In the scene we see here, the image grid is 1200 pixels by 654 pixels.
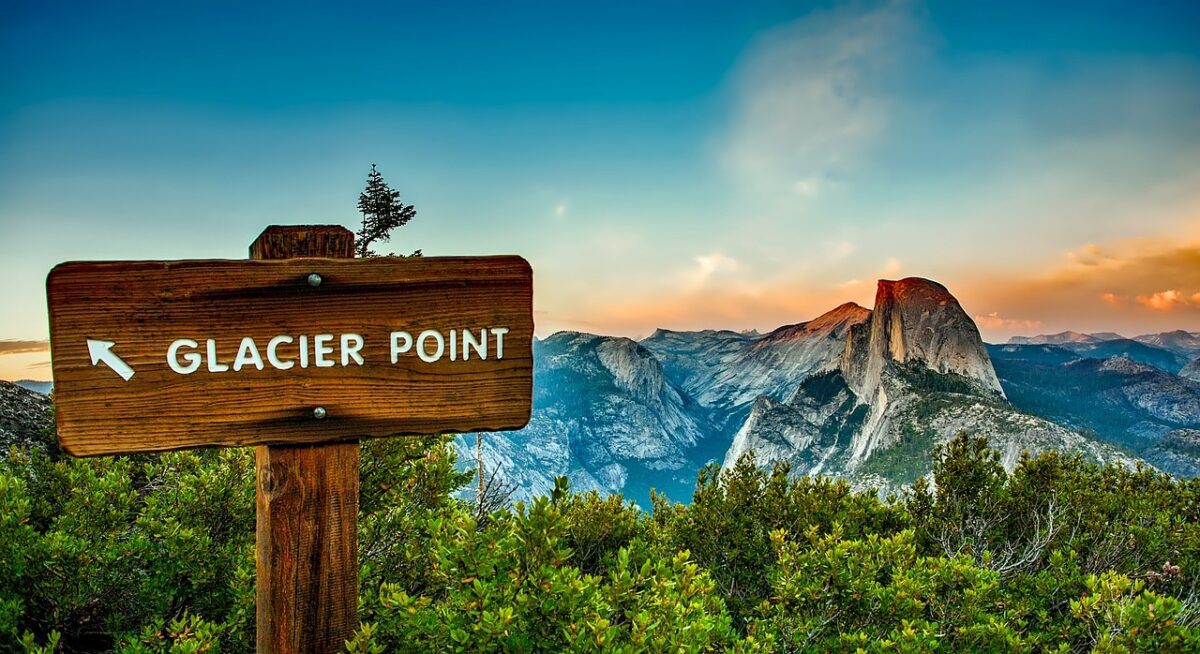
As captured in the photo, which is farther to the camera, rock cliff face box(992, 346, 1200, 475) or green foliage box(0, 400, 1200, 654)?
rock cliff face box(992, 346, 1200, 475)

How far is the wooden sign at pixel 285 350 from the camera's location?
1985mm

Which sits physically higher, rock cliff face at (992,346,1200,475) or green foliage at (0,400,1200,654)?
green foliage at (0,400,1200,654)

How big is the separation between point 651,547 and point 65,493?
4607 mm

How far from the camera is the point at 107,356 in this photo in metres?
1.99

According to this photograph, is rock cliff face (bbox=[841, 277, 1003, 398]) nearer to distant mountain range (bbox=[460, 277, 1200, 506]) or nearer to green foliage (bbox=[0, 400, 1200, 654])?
distant mountain range (bbox=[460, 277, 1200, 506])

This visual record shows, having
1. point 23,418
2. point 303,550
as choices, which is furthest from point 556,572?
point 23,418

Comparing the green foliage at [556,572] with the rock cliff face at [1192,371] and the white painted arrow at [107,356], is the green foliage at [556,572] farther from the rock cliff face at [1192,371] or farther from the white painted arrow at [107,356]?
the rock cliff face at [1192,371]

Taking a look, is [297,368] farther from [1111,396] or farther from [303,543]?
[1111,396]

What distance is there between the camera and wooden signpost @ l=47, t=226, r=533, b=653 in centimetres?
199

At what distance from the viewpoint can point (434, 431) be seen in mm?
2301

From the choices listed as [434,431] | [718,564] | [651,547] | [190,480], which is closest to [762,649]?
[434,431]

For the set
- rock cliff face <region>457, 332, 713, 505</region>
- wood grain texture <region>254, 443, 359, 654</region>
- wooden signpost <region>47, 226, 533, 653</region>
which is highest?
wooden signpost <region>47, 226, 533, 653</region>

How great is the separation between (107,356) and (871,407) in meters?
136

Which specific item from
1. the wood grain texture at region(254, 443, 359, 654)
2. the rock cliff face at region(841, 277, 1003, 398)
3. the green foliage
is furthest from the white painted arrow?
the rock cliff face at region(841, 277, 1003, 398)
